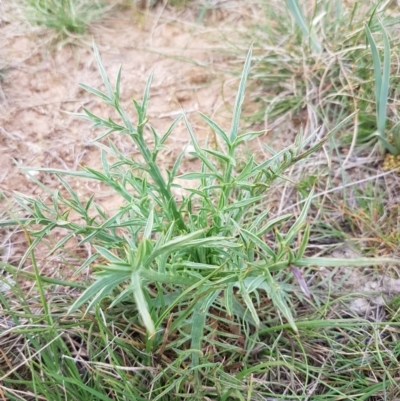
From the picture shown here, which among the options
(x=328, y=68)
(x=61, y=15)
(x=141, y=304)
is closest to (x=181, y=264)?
(x=141, y=304)

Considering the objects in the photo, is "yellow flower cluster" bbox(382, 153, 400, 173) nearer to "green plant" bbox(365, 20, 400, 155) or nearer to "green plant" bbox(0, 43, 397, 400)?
"green plant" bbox(365, 20, 400, 155)

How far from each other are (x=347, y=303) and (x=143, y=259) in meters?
0.79

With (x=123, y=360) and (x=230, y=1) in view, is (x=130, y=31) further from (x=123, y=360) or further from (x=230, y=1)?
(x=123, y=360)

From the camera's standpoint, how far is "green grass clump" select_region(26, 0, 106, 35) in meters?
1.94

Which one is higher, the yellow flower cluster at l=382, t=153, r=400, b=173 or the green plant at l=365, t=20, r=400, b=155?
the green plant at l=365, t=20, r=400, b=155

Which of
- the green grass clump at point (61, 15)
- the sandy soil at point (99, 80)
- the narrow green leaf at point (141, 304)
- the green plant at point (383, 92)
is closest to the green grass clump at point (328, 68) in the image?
the green plant at point (383, 92)

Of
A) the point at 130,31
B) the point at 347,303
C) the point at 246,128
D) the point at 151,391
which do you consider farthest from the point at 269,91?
the point at 151,391

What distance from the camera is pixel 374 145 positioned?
1.63 metres

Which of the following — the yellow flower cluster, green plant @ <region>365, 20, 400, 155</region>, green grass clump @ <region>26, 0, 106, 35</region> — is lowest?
the yellow flower cluster

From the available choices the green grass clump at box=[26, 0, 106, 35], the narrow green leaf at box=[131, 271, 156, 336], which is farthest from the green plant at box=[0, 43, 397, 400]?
the green grass clump at box=[26, 0, 106, 35]

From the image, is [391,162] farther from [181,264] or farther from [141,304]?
[141,304]

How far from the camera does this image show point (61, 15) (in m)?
1.93

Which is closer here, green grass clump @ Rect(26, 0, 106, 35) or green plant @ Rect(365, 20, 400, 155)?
green plant @ Rect(365, 20, 400, 155)

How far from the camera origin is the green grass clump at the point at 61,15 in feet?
6.36
